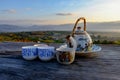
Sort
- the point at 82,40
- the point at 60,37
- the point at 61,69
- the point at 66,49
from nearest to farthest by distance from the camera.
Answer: the point at 61,69 < the point at 66,49 < the point at 82,40 < the point at 60,37

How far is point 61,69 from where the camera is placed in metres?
1.18

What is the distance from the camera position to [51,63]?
1.31 m

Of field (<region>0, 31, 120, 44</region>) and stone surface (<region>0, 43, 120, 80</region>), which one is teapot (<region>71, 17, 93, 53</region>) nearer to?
stone surface (<region>0, 43, 120, 80</region>)

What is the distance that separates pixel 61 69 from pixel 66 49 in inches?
7.7

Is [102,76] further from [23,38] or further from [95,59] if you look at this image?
[23,38]

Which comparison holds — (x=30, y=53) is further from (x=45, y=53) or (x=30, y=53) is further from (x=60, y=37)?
(x=60, y=37)

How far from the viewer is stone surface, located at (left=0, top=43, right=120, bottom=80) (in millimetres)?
1039

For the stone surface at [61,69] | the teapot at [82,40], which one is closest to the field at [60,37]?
the teapot at [82,40]

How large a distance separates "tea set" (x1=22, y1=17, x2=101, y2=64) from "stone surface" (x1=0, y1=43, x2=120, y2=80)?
3cm

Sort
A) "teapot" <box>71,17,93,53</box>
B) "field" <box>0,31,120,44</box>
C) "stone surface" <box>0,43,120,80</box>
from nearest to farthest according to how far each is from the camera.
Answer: "stone surface" <box>0,43,120,80</box> < "teapot" <box>71,17,93,53</box> < "field" <box>0,31,120,44</box>

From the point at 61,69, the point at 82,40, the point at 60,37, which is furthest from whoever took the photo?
the point at 60,37

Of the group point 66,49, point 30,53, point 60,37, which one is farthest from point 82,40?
point 60,37

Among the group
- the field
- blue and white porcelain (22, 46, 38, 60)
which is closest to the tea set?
blue and white porcelain (22, 46, 38, 60)

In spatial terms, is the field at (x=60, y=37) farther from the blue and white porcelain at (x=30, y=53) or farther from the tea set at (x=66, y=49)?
the blue and white porcelain at (x=30, y=53)
